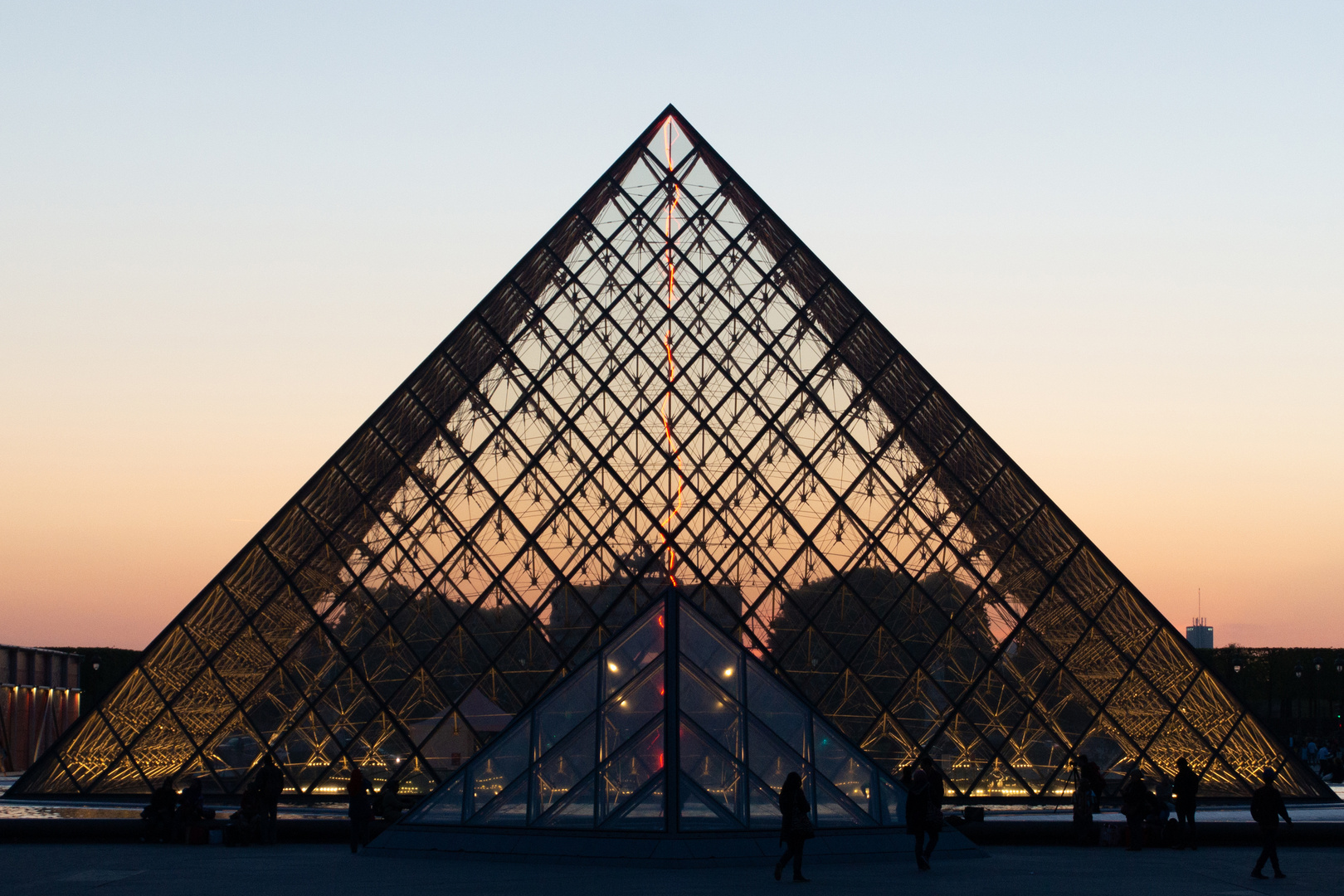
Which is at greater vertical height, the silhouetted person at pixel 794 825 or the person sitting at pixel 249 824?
the silhouetted person at pixel 794 825

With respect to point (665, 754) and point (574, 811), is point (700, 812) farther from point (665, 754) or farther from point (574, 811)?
point (574, 811)

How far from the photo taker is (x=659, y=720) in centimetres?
1336

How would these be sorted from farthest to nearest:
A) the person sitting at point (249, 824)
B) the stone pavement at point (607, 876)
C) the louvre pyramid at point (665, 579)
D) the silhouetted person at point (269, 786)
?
the louvre pyramid at point (665, 579) < the person sitting at point (249, 824) < the silhouetted person at point (269, 786) < the stone pavement at point (607, 876)

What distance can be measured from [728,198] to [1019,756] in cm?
1069

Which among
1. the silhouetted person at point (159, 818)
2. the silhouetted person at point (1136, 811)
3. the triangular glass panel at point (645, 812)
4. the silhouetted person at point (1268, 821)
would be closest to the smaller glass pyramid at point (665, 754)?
the triangular glass panel at point (645, 812)

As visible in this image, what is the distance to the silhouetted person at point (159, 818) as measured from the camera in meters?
16.0

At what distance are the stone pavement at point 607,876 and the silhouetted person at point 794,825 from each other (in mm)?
150

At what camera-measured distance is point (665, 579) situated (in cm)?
2114

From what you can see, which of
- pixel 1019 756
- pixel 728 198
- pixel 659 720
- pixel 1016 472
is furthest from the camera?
pixel 728 198

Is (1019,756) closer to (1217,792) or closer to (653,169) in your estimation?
(1217,792)

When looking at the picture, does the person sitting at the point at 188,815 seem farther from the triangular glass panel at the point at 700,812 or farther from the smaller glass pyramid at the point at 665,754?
the triangular glass panel at the point at 700,812

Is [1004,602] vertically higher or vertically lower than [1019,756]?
higher

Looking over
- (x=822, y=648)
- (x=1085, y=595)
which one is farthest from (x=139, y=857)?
(x=1085, y=595)

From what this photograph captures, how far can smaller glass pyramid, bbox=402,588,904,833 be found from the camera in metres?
13.1
